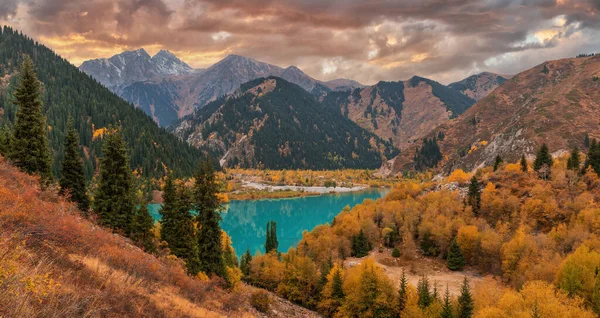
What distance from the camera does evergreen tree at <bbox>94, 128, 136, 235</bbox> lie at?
3547 cm

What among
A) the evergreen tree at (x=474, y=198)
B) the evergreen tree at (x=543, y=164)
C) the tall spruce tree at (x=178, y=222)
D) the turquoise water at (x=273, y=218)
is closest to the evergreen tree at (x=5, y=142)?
the tall spruce tree at (x=178, y=222)

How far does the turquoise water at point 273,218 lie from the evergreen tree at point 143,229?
64099 millimetres

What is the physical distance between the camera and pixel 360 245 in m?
75.3

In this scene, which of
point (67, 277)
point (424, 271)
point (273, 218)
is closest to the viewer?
point (67, 277)

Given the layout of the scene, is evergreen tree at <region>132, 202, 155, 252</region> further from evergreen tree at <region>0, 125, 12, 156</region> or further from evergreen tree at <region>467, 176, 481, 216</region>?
evergreen tree at <region>467, 176, 481, 216</region>

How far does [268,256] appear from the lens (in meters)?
69.9

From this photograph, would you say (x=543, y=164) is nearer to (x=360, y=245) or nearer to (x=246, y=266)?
(x=360, y=245)

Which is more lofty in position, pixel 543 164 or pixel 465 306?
pixel 543 164

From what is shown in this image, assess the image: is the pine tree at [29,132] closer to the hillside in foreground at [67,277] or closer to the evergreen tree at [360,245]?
the hillside in foreground at [67,277]

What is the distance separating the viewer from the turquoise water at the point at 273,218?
117 metres

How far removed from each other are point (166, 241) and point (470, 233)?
58.7 metres

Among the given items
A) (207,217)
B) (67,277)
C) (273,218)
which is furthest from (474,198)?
(273,218)

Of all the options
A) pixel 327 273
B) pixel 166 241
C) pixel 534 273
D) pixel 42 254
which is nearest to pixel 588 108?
pixel 534 273

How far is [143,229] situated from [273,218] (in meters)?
117
